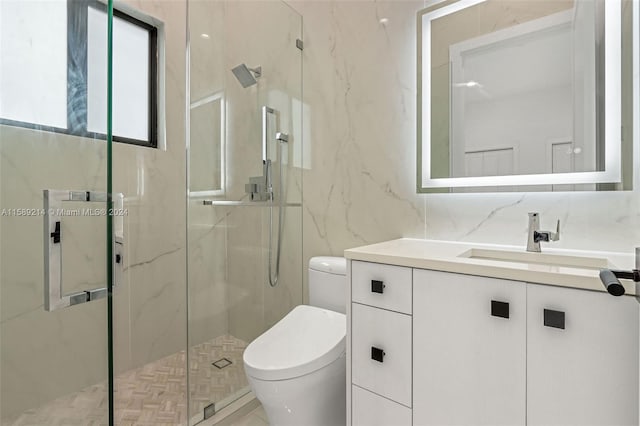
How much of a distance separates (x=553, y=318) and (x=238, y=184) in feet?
4.64

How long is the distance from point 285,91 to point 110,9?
4.36 ft

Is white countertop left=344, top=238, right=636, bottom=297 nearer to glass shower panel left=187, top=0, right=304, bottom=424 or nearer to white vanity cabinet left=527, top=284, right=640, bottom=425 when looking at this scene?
white vanity cabinet left=527, top=284, right=640, bottom=425

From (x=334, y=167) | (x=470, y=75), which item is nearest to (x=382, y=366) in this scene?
(x=334, y=167)

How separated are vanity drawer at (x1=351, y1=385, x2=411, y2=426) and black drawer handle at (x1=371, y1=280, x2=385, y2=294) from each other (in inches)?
14.9

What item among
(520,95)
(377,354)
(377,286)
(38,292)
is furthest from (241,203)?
(520,95)

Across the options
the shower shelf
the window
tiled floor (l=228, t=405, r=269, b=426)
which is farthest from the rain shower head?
tiled floor (l=228, t=405, r=269, b=426)

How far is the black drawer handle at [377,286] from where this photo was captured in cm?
124

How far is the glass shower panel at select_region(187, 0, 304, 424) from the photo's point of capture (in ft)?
5.40

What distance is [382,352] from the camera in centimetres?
124

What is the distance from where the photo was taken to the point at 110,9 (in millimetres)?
739

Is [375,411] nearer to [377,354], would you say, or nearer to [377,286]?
[377,354]

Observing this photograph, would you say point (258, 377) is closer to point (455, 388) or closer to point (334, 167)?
point (455, 388)

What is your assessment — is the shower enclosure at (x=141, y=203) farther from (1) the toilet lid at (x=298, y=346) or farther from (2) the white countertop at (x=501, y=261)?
(2) the white countertop at (x=501, y=261)

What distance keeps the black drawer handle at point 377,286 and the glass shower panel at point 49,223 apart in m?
0.82
